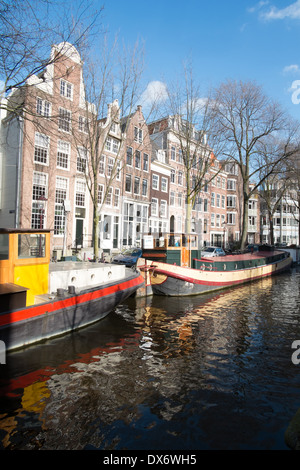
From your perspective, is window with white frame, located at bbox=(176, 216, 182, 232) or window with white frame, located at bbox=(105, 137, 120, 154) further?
window with white frame, located at bbox=(176, 216, 182, 232)

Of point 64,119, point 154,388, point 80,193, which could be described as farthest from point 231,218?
point 154,388

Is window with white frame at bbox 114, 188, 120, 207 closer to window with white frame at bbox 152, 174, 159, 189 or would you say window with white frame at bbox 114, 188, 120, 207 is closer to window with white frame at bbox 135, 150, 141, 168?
window with white frame at bbox 135, 150, 141, 168

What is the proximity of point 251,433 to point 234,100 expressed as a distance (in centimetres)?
2514

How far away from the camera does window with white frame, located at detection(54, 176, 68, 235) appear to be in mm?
22766

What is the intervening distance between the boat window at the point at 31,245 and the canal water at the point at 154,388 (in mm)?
2433

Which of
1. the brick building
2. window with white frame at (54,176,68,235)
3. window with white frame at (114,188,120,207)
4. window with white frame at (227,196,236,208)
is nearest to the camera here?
the brick building

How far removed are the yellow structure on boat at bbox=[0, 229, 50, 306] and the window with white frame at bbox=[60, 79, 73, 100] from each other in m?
18.6

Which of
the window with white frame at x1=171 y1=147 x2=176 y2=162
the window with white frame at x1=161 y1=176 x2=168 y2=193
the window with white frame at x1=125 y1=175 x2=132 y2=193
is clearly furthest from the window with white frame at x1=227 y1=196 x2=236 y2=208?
the window with white frame at x1=125 y1=175 x2=132 y2=193

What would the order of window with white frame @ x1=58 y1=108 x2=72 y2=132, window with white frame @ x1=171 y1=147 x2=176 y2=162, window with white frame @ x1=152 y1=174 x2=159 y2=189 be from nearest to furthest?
window with white frame @ x1=58 y1=108 x2=72 y2=132, window with white frame @ x1=152 y1=174 x2=159 y2=189, window with white frame @ x1=171 y1=147 x2=176 y2=162

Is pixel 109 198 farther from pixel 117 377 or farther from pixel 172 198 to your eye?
pixel 117 377

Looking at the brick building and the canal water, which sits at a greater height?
the brick building

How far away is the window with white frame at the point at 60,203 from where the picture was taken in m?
22.8

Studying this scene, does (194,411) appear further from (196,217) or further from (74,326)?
(196,217)

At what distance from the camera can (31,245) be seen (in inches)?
318
